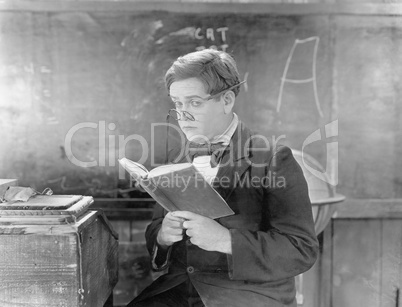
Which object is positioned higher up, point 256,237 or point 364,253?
point 256,237

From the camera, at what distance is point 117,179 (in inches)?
141

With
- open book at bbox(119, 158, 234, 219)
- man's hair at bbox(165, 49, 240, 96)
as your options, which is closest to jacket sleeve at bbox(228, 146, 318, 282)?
open book at bbox(119, 158, 234, 219)

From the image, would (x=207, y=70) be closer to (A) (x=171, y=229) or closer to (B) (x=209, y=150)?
(B) (x=209, y=150)

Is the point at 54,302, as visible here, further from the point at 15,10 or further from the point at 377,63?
the point at 377,63

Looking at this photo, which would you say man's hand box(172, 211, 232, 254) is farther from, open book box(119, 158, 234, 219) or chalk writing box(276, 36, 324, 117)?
chalk writing box(276, 36, 324, 117)

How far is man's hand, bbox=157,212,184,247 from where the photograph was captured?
2.04 m

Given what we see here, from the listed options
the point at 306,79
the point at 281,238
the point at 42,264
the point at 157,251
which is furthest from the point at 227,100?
the point at 306,79

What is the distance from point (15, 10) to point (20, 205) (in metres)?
2.12

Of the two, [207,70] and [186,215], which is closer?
[186,215]

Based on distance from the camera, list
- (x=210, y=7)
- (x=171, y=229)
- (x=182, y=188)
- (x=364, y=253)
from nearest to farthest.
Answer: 1. (x=182, y=188)
2. (x=171, y=229)
3. (x=210, y=7)
4. (x=364, y=253)

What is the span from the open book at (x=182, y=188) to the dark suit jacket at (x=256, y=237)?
24cm

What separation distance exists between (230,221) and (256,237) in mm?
171

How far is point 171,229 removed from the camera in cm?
207

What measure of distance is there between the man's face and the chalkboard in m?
1.40
